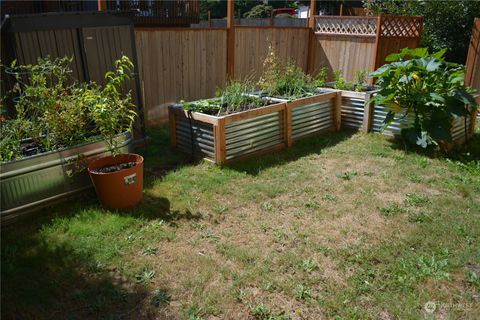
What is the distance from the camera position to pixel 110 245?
3.14 meters

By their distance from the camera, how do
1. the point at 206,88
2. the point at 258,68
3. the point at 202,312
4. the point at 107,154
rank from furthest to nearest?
the point at 258,68
the point at 206,88
the point at 107,154
the point at 202,312

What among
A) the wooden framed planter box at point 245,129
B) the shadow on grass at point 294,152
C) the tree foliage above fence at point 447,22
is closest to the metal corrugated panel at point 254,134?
the wooden framed planter box at point 245,129

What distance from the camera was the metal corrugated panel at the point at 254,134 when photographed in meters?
4.73

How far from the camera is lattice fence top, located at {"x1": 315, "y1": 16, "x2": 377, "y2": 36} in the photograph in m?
7.79

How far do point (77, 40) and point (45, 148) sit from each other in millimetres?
1538

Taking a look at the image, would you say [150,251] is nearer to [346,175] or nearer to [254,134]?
[254,134]

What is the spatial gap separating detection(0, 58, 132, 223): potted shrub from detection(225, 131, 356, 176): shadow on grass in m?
1.46

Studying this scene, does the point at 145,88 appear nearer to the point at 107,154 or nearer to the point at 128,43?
the point at 128,43

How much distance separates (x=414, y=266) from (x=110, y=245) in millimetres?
2283

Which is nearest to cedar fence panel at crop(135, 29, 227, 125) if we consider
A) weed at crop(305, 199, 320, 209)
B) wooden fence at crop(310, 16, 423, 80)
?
wooden fence at crop(310, 16, 423, 80)

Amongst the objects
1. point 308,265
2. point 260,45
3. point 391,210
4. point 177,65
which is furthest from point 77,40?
point 260,45

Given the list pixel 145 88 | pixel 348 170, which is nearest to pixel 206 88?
pixel 145 88

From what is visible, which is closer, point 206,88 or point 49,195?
point 49,195

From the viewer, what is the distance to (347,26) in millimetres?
8125
